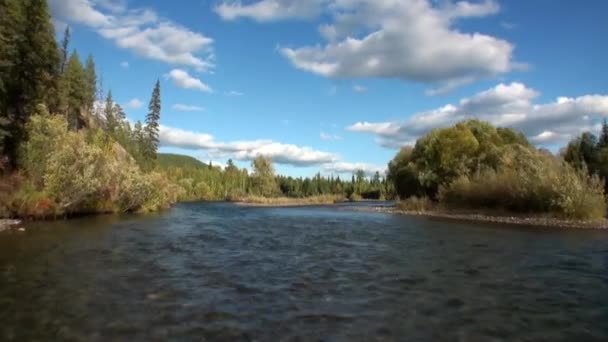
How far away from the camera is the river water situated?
25.7ft

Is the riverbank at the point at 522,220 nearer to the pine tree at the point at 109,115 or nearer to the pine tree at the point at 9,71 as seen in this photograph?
the pine tree at the point at 9,71

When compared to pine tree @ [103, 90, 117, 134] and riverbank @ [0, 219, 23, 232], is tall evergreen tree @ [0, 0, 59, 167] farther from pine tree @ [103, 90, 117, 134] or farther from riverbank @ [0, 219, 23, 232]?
pine tree @ [103, 90, 117, 134]

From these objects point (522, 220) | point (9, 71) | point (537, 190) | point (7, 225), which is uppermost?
point (9, 71)

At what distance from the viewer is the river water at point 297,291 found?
7828 millimetres

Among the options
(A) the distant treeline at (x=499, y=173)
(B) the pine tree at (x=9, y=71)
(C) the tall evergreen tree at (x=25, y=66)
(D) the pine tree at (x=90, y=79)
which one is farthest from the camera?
(D) the pine tree at (x=90, y=79)

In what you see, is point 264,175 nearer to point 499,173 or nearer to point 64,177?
point 499,173

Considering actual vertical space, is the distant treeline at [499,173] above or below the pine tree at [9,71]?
below

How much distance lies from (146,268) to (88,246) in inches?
240

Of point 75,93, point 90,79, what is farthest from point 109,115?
point 75,93

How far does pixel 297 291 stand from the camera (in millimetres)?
10867

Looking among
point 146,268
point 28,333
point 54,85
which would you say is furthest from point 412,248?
point 54,85

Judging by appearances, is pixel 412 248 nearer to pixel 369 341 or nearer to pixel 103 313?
pixel 369 341

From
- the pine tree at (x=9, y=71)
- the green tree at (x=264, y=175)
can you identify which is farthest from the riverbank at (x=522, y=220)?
the green tree at (x=264, y=175)

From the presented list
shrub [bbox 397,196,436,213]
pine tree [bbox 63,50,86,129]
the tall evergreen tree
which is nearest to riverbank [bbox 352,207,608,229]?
shrub [bbox 397,196,436,213]
